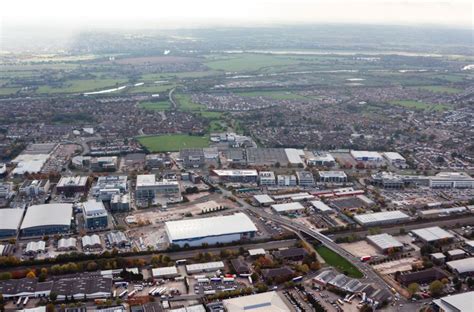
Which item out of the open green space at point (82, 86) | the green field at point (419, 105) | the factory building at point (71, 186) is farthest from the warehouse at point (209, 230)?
the open green space at point (82, 86)

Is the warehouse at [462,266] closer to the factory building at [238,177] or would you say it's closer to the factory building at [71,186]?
the factory building at [238,177]

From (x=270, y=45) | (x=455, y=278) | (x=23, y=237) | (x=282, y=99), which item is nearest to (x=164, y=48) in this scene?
(x=270, y=45)

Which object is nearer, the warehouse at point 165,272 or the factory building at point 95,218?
the warehouse at point 165,272

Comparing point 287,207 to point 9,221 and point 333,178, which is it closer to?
point 333,178

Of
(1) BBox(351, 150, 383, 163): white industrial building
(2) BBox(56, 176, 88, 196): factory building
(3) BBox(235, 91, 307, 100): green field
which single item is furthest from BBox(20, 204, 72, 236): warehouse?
(3) BBox(235, 91, 307, 100): green field

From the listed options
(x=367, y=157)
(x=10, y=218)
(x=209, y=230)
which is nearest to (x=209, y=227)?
(x=209, y=230)

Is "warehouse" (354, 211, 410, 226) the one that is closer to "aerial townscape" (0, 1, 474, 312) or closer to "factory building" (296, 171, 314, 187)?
"aerial townscape" (0, 1, 474, 312)

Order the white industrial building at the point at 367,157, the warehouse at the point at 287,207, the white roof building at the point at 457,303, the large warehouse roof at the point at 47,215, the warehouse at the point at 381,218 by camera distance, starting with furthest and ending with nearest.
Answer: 1. the white industrial building at the point at 367,157
2. the warehouse at the point at 287,207
3. the warehouse at the point at 381,218
4. the large warehouse roof at the point at 47,215
5. the white roof building at the point at 457,303
